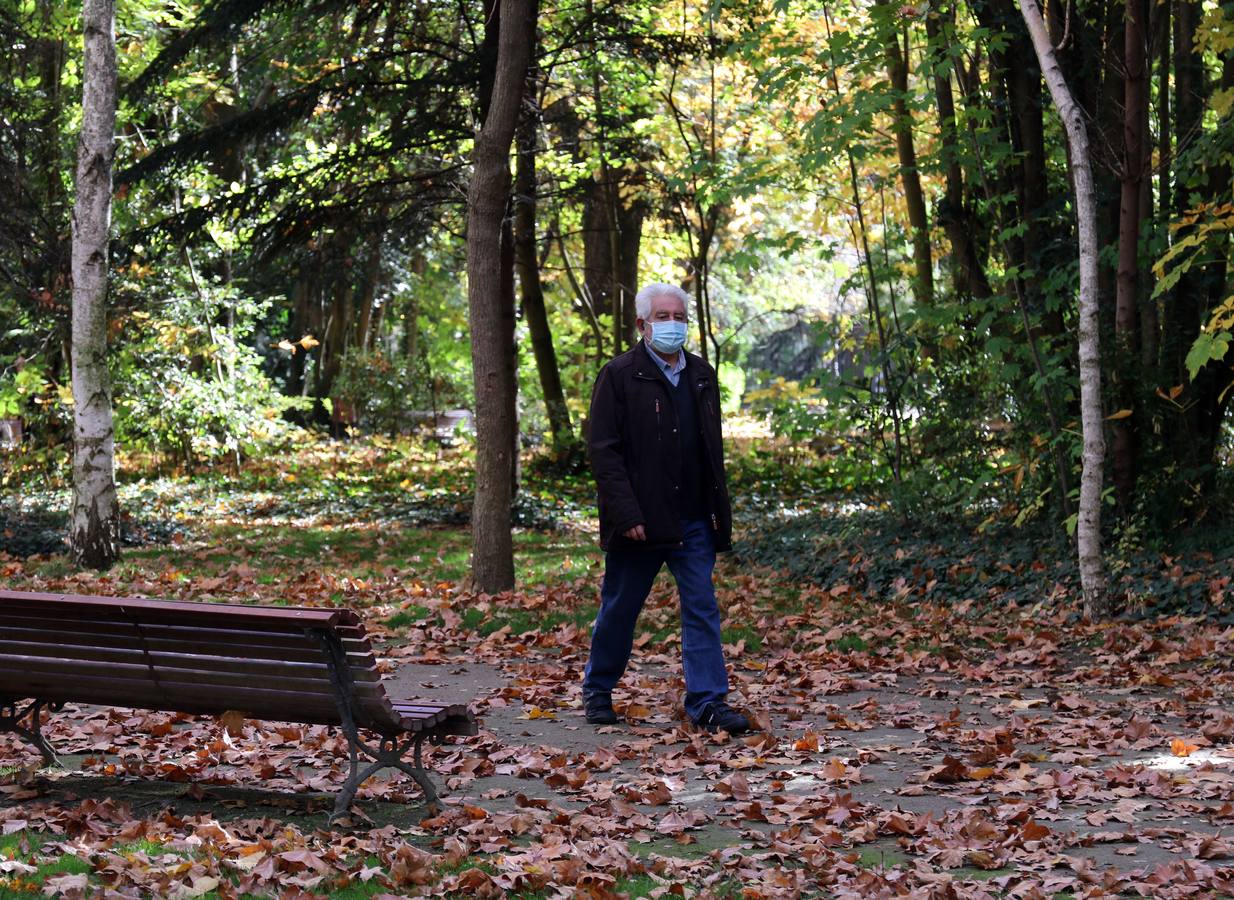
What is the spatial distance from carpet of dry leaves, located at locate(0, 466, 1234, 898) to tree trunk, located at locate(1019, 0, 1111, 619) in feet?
2.39

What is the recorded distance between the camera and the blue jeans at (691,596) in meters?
7.20

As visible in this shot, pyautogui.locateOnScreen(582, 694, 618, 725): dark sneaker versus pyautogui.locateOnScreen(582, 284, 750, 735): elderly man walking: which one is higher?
pyautogui.locateOnScreen(582, 284, 750, 735): elderly man walking

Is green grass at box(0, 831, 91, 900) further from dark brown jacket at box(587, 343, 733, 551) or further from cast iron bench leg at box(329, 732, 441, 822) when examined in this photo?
dark brown jacket at box(587, 343, 733, 551)

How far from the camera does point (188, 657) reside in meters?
5.66

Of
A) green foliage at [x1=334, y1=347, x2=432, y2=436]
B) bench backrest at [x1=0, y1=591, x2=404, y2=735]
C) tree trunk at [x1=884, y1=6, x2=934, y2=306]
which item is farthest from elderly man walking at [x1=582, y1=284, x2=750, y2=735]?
green foliage at [x1=334, y1=347, x2=432, y2=436]

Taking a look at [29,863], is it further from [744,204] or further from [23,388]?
[744,204]

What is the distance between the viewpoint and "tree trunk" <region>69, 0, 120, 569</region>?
1412cm

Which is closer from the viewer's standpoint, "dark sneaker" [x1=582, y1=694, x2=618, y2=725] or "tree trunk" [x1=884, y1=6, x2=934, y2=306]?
"dark sneaker" [x1=582, y1=694, x2=618, y2=725]

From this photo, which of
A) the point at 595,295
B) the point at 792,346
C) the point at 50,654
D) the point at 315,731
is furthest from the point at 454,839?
the point at 792,346

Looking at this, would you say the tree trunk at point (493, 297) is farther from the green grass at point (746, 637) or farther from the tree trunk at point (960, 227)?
the tree trunk at point (960, 227)

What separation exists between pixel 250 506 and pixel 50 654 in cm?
1627

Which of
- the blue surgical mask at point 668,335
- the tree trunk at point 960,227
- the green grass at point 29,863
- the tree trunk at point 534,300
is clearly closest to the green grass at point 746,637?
the blue surgical mask at point 668,335

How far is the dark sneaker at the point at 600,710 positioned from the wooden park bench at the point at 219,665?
1.83m

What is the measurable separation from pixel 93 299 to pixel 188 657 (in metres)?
9.69
